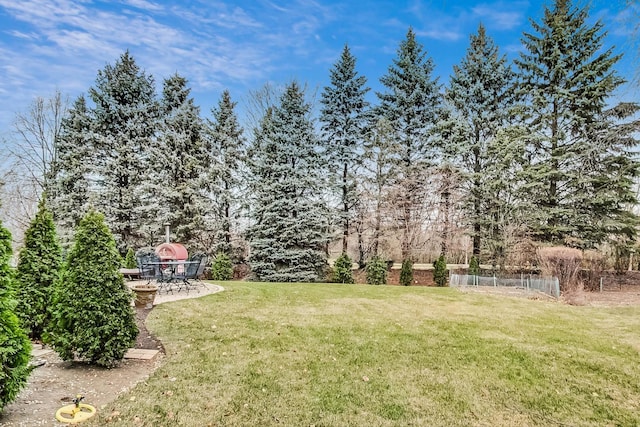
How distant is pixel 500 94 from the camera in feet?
60.1

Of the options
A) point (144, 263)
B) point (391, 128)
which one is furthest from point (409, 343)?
point (391, 128)

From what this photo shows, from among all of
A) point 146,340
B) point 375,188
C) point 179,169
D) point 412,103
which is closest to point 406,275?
point 375,188

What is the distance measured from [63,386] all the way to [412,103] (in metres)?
18.8

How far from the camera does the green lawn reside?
3.45m

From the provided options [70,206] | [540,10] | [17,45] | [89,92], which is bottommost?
[70,206]

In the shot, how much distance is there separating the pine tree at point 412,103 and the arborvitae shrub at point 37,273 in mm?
15619

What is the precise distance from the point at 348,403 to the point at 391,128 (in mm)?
16278

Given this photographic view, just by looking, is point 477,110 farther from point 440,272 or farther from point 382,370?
point 382,370

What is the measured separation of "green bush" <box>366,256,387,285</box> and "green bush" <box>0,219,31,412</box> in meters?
13.2

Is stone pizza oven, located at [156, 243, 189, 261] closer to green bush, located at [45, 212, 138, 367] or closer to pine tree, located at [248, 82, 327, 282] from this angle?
pine tree, located at [248, 82, 327, 282]

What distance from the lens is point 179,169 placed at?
18.4 metres

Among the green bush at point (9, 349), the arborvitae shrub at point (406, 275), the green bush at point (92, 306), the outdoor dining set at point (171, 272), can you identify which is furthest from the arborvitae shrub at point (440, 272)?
the green bush at point (9, 349)

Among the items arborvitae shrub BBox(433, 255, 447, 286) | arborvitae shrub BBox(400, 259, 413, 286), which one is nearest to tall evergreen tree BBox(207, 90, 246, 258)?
arborvitae shrub BBox(400, 259, 413, 286)

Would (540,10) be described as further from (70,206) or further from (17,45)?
(70,206)
